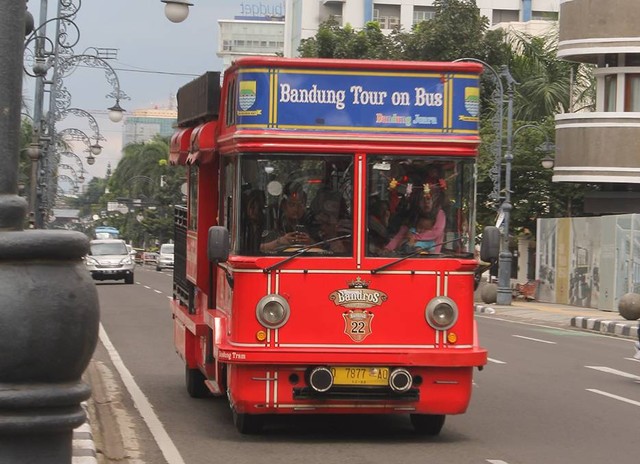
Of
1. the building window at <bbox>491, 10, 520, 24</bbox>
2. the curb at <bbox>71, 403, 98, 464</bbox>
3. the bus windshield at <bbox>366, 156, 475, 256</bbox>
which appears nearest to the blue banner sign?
the bus windshield at <bbox>366, 156, 475, 256</bbox>

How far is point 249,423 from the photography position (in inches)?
421

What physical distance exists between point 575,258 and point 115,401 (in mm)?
26980

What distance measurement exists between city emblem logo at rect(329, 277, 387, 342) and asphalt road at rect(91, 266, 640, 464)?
0.95 m

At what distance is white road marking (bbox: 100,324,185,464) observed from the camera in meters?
9.90

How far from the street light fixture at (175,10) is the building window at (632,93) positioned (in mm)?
22036

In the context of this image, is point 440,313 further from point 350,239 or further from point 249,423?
point 249,423

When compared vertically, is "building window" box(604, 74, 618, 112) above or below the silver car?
above

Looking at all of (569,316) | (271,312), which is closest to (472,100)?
(271,312)

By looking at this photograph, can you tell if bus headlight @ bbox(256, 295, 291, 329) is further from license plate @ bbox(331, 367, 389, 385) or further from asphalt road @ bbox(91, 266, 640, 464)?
asphalt road @ bbox(91, 266, 640, 464)

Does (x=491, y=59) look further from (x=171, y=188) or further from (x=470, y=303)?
(x=470, y=303)

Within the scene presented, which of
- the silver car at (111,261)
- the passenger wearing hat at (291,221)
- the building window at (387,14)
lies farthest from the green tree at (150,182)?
the passenger wearing hat at (291,221)

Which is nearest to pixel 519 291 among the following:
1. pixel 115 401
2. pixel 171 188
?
pixel 115 401

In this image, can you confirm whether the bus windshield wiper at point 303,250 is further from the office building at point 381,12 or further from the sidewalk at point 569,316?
the office building at point 381,12

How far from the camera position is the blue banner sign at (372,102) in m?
10.3
